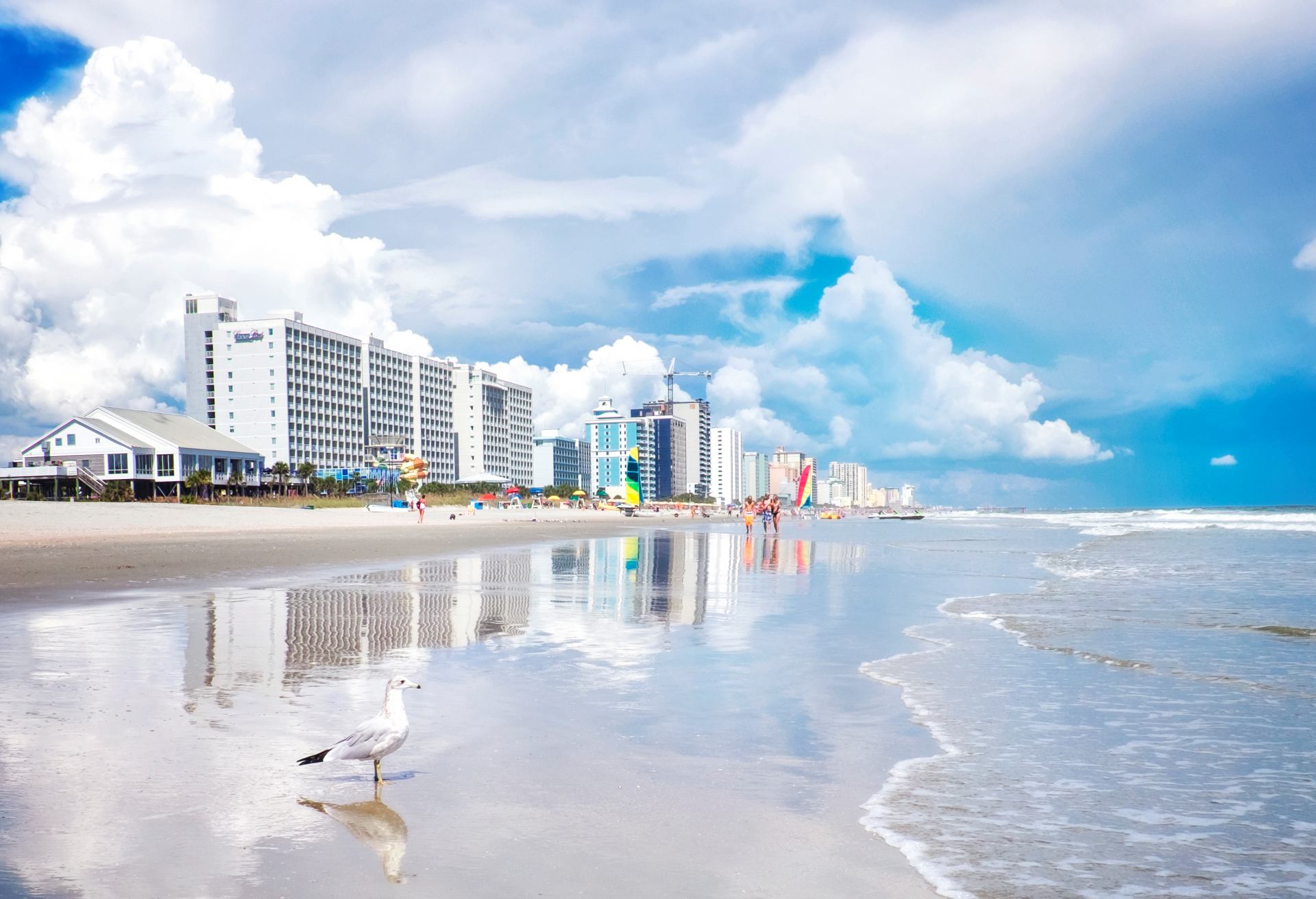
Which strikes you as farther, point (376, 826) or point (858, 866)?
point (376, 826)

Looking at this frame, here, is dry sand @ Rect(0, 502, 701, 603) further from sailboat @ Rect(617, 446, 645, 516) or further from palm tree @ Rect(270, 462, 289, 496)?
sailboat @ Rect(617, 446, 645, 516)

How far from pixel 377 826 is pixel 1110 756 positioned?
4826mm

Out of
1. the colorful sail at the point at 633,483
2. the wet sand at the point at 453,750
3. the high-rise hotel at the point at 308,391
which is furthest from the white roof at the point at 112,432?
the wet sand at the point at 453,750

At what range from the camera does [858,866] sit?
4.42 meters

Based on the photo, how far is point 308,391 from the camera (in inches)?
5217

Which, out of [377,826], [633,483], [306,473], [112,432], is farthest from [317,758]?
[633,483]

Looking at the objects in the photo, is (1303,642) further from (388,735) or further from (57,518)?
(57,518)

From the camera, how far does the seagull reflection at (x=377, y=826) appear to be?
14.2ft

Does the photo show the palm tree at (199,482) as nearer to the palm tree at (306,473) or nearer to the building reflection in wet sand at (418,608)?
the palm tree at (306,473)

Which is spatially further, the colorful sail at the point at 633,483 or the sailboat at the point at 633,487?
the colorful sail at the point at 633,483

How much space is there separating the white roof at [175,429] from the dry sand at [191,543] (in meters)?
29.2

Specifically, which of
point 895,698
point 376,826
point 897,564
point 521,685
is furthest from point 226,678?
point 897,564

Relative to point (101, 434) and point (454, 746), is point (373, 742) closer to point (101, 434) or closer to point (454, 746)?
point (454, 746)

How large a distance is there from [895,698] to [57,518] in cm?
4146
